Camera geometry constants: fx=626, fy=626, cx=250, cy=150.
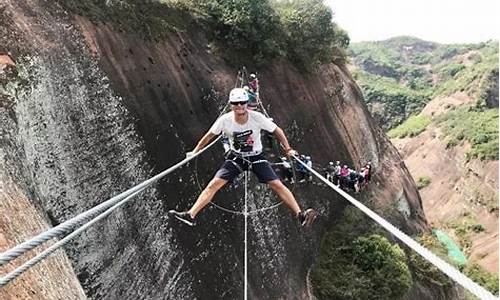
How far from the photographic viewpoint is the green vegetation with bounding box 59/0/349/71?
19125 mm

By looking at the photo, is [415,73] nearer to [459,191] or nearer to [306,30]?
[459,191]

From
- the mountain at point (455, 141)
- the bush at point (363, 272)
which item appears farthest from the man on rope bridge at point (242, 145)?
the mountain at point (455, 141)

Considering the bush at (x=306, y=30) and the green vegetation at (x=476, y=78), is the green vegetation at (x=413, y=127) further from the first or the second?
the bush at (x=306, y=30)

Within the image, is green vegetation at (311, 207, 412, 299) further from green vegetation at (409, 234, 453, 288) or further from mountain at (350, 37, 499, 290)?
mountain at (350, 37, 499, 290)

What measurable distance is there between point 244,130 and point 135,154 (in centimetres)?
714

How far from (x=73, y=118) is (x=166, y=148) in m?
3.43

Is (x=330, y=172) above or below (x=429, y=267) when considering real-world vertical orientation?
above

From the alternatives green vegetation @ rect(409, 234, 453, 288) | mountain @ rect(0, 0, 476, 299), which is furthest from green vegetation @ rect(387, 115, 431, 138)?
mountain @ rect(0, 0, 476, 299)

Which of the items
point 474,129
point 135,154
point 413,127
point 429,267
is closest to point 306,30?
point 429,267

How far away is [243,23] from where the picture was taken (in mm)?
23141

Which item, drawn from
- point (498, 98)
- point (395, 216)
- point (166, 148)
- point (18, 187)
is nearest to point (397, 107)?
point (498, 98)

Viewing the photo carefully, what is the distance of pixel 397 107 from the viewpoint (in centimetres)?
9362

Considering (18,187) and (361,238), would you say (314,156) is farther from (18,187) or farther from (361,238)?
(18,187)

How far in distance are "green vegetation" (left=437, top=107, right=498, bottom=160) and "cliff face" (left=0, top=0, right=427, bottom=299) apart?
44.3m
